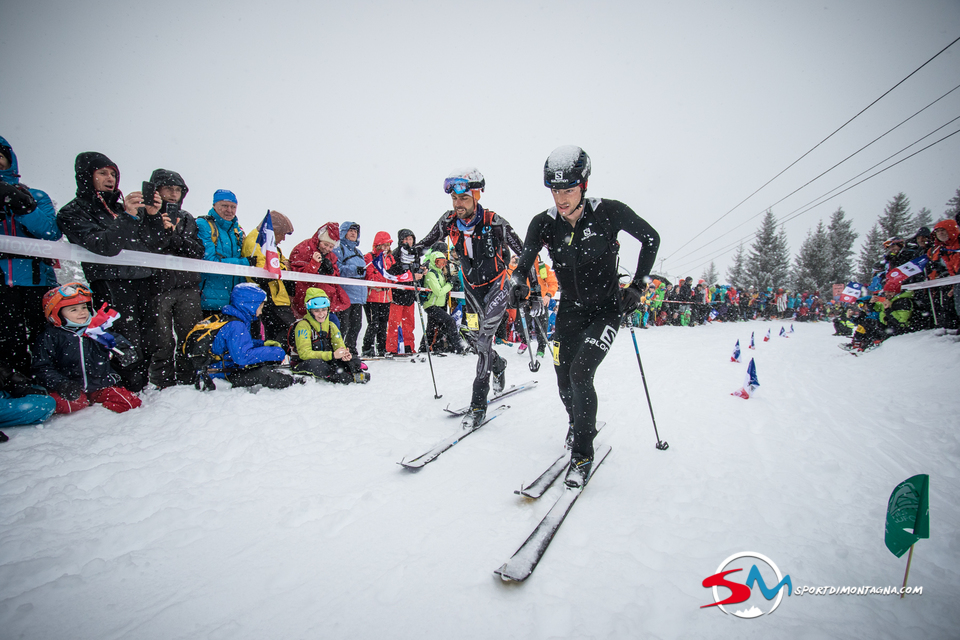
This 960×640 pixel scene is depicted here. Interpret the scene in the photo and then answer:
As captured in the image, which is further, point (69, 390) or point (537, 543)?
point (69, 390)

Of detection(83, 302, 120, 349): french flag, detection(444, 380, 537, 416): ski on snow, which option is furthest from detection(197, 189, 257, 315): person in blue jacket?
detection(444, 380, 537, 416): ski on snow

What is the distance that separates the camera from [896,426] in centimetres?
404

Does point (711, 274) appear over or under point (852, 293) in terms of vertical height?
over

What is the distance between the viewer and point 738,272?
46.4 meters

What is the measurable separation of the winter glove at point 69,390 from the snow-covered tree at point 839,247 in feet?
169

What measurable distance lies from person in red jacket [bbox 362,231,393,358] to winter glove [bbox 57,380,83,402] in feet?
14.8

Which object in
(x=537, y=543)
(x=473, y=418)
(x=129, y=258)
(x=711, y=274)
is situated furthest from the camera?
(x=711, y=274)

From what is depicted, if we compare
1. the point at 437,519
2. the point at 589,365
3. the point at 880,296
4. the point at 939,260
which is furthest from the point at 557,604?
the point at 880,296

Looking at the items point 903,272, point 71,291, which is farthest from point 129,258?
point 903,272

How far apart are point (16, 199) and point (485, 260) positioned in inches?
165

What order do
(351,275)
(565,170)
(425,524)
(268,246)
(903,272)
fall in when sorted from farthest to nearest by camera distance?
(903,272), (351,275), (268,246), (565,170), (425,524)

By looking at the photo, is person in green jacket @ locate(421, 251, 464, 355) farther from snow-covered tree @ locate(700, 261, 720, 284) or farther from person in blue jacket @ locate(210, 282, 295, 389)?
snow-covered tree @ locate(700, 261, 720, 284)

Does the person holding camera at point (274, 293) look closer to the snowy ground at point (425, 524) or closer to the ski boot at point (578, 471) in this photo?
the snowy ground at point (425, 524)

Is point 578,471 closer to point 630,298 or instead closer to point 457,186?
point 630,298
